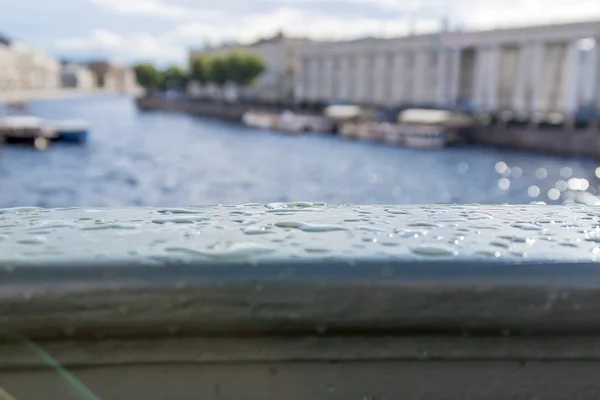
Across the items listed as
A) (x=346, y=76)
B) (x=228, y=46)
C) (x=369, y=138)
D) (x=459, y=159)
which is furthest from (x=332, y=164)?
(x=228, y=46)

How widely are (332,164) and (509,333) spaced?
31300 mm

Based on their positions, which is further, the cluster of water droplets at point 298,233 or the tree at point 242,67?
the tree at point 242,67

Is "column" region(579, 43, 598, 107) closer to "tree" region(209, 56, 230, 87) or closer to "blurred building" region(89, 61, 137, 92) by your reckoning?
"tree" region(209, 56, 230, 87)

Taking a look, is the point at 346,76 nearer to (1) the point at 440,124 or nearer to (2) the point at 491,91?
(2) the point at 491,91

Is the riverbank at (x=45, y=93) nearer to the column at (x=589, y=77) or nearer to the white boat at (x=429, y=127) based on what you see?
the white boat at (x=429, y=127)

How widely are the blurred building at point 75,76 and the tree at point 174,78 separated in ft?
245

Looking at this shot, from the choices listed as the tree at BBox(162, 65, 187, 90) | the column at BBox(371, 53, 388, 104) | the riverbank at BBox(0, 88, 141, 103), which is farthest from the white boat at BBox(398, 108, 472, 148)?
the riverbank at BBox(0, 88, 141, 103)

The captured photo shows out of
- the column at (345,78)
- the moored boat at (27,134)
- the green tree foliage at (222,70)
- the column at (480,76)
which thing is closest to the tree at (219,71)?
the green tree foliage at (222,70)

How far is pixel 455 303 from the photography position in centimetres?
98

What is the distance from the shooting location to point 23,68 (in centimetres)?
13450

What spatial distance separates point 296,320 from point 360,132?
45839mm

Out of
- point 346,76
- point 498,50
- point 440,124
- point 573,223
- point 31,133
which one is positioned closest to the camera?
point 573,223

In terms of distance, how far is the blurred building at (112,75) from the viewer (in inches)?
6865

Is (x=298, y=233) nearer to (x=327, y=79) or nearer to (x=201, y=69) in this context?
(x=327, y=79)
